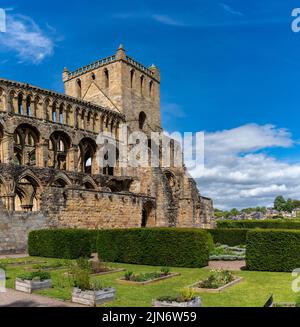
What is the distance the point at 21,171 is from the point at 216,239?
45.4ft

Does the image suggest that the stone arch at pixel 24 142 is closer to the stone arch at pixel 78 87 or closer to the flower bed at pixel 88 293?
the stone arch at pixel 78 87

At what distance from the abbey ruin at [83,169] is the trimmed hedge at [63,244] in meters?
2.44

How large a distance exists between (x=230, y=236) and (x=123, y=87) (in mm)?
25157

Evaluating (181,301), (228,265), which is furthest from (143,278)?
(228,265)

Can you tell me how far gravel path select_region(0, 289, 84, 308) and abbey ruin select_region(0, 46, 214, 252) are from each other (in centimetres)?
1089

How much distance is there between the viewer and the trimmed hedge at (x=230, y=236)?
76.7 feet

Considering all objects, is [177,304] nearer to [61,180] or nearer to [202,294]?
[202,294]

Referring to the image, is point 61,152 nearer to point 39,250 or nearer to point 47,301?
point 39,250

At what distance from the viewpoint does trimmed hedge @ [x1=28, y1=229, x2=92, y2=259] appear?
1758cm

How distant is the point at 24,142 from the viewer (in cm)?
3725

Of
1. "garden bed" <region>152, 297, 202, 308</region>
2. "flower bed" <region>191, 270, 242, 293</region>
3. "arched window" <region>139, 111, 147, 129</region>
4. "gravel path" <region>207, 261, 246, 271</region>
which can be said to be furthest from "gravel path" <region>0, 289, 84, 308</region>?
"arched window" <region>139, 111, 147, 129</region>

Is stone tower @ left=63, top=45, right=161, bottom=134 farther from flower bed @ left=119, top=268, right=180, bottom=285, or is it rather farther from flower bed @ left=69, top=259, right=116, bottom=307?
flower bed @ left=69, top=259, right=116, bottom=307

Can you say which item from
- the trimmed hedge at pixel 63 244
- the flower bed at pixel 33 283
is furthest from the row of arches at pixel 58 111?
the flower bed at pixel 33 283

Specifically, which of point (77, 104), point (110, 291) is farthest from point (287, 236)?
point (77, 104)
